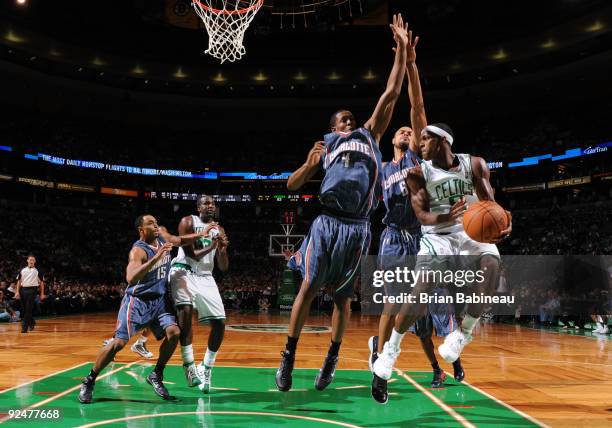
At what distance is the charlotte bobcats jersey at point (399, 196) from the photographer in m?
6.02

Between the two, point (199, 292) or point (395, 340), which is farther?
point (199, 292)

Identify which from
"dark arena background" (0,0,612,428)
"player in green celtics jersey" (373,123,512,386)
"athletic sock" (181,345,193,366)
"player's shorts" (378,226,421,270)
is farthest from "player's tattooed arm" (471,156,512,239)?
"dark arena background" (0,0,612,428)

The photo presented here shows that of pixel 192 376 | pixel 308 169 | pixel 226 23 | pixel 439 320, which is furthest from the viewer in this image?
pixel 226 23

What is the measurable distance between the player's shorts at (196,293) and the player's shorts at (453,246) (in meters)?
2.21

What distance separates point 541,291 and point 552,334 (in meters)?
5.07

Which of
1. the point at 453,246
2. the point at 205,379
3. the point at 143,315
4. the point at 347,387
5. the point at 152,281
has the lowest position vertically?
the point at 347,387

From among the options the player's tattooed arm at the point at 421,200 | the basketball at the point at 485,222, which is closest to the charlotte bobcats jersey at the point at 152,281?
the player's tattooed arm at the point at 421,200

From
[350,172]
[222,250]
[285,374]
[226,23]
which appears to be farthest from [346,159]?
[226,23]

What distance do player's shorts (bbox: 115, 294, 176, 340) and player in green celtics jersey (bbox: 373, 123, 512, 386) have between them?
2.23m

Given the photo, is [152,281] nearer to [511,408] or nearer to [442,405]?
[442,405]

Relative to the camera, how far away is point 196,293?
5.93 metres

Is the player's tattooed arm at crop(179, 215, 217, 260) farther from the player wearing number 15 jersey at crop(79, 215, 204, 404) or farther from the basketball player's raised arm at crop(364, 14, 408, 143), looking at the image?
the basketball player's raised arm at crop(364, 14, 408, 143)

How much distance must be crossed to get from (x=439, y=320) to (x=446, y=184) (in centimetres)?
209

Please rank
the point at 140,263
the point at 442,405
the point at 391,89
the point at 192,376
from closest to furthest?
the point at 391,89 → the point at 442,405 → the point at 140,263 → the point at 192,376
